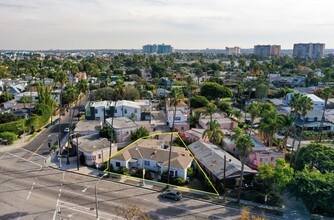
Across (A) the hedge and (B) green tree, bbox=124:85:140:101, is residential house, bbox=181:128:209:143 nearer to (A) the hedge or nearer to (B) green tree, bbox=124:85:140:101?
(B) green tree, bbox=124:85:140:101

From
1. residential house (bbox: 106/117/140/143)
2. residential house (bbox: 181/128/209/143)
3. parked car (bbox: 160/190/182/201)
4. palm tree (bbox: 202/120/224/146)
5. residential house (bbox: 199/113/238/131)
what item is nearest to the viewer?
parked car (bbox: 160/190/182/201)

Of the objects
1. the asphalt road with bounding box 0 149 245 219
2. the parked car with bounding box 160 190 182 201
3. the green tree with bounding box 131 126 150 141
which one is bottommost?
the asphalt road with bounding box 0 149 245 219

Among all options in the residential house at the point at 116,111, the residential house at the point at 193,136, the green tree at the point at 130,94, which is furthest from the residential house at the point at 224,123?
the green tree at the point at 130,94

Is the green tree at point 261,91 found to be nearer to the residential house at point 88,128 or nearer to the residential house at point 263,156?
the residential house at point 263,156

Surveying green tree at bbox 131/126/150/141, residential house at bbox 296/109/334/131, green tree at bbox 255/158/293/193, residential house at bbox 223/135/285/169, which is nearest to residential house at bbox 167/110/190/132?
green tree at bbox 131/126/150/141

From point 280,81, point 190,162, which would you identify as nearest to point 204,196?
point 190,162

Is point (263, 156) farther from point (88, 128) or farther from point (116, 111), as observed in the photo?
point (116, 111)
